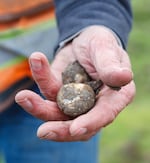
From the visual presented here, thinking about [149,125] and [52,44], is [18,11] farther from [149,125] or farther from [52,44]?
[149,125]

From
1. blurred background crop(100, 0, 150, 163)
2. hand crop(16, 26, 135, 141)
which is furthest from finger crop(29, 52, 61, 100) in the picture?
blurred background crop(100, 0, 150, 163)

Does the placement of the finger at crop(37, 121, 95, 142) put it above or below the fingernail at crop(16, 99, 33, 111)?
below

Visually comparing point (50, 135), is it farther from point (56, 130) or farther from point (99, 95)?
point (99, 95)

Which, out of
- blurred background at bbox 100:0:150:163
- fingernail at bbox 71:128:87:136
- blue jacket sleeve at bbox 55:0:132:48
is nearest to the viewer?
fingernail at bbox 71:128:87:136

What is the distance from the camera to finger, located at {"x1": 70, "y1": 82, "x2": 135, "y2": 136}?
1312mm

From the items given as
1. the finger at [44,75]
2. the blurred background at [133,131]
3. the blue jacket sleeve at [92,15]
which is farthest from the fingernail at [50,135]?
the blurred background at [133,131]

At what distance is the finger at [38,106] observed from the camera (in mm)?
1331

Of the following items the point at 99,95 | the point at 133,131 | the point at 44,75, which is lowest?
the point at 133,131

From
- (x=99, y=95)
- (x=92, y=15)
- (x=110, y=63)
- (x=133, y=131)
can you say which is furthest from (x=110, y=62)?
(x=133, y=131)

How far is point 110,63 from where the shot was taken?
1.34 meters

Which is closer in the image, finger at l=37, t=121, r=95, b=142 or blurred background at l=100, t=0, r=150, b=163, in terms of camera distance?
finger at l=37, t=121, r=95, b=142

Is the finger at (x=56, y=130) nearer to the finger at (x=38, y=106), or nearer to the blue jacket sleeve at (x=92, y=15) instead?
the finger at (x=38, y=106)

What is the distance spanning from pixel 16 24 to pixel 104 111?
1.39 ft

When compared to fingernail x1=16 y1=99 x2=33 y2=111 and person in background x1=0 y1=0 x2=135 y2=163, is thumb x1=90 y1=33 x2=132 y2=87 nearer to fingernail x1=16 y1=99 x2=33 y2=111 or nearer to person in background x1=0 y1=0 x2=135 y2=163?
person in background x1=0 y1=0 x2=135 y2=163
